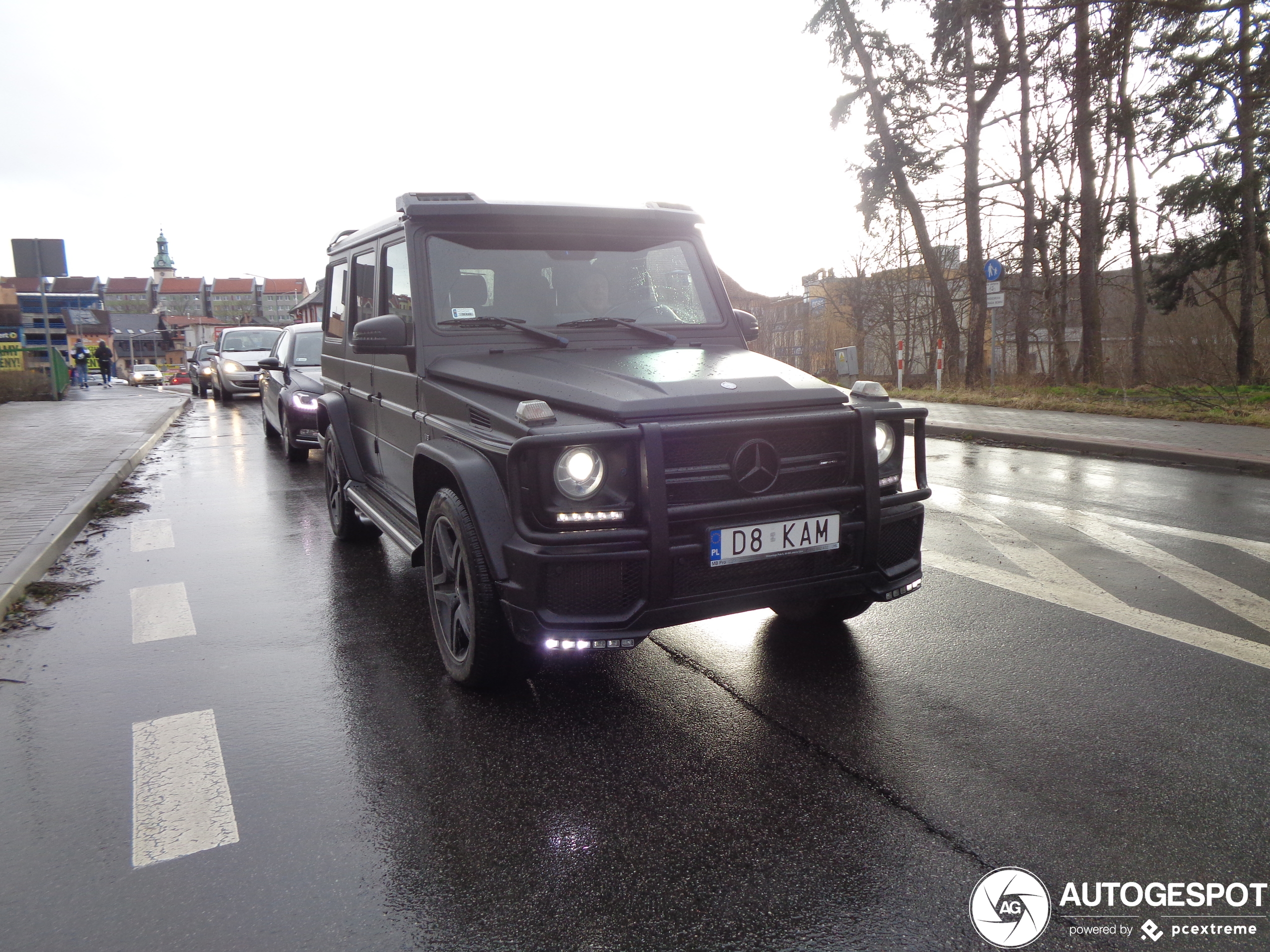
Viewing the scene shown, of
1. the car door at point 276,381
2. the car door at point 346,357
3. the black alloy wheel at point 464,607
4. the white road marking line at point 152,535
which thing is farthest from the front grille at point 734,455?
the car door at point 276,381

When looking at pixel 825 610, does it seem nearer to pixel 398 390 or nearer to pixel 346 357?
pixel 398 390

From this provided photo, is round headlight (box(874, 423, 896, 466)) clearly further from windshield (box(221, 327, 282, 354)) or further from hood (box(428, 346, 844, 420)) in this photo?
windshield (box(221, 327, 282, 354))

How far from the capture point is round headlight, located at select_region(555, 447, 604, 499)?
3.13 m

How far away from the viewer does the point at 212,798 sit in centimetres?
293

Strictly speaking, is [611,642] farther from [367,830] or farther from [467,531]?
[367,830]

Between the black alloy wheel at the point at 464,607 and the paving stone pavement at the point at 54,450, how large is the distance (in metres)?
3.66

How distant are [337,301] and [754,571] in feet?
14.1

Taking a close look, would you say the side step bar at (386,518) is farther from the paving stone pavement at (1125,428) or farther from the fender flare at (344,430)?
the paving stone pavement at (1125,428)

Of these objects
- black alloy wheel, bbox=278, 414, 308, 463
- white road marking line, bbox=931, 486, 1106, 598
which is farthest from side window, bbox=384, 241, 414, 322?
black alloy wheel, bbox=278, 414, 308, 463

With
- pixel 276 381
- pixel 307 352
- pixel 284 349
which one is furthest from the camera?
pixel 276 381

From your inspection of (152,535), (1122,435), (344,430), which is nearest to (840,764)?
(344,430)

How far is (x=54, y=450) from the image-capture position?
12.1m

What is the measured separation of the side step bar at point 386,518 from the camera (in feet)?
13.9

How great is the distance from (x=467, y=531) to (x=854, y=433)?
1.55 meters
